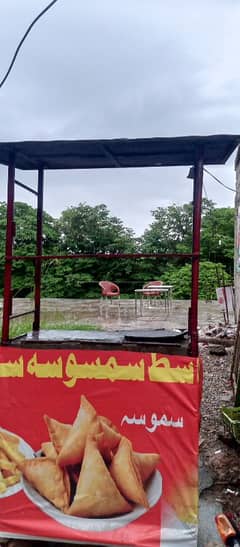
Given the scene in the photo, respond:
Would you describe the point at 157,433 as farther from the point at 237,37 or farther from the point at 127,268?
the point at 127,268

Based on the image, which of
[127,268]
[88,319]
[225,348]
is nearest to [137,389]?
[225,348]

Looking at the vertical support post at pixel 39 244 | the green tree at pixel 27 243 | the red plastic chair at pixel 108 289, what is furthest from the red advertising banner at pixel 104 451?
the green tree at pixel 27 243

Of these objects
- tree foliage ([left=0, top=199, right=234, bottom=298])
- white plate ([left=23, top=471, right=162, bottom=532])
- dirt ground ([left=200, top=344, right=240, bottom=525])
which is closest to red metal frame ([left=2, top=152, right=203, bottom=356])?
white plate ([left=23, top=471, right=162, bottom=532])

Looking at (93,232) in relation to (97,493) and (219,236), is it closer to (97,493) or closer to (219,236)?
(219,236)

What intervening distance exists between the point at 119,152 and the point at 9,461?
5.45 ft

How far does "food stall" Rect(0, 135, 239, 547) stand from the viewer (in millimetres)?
1665

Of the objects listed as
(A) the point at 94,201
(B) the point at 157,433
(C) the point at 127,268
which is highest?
(A) the point at 94,201

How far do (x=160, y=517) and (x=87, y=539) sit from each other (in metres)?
Answer: 0.32

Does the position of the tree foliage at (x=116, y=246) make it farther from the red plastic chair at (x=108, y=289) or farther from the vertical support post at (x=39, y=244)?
the vertical support post at (x=39, y=244)

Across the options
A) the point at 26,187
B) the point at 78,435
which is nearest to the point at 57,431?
the point at 78,435

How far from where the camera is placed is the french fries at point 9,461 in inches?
69.2

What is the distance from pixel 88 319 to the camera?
7.55 meters

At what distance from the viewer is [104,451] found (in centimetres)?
169

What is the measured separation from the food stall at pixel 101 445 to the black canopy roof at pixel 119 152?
1.6 inches
